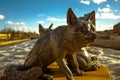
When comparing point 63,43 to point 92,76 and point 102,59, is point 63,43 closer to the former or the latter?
point 92,76

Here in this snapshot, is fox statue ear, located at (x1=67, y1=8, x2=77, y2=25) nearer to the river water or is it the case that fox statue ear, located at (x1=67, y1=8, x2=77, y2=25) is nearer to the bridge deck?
the bridge deck

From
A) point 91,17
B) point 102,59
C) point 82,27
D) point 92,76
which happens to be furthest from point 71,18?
point 102,59

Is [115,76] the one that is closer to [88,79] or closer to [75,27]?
[88,79]

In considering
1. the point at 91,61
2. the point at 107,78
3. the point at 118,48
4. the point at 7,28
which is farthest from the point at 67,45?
the point at 7,28

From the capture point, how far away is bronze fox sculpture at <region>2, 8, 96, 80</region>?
3390 mm

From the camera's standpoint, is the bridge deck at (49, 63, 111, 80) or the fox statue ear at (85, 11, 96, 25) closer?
the fox statue ear at (85, 11, 96, 25)

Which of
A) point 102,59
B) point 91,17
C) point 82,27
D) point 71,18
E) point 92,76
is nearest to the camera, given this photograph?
point 82,27

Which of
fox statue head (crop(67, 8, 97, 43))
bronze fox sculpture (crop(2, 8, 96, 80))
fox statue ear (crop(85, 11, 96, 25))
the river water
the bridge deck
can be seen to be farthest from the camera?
the river water

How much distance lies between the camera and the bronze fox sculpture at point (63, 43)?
339 cm

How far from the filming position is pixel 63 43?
3732 mm

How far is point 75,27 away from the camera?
3420mm

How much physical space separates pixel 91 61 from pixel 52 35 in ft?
5.05

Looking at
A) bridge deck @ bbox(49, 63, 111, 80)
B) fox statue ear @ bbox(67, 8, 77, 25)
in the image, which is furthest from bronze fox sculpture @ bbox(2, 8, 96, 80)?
bridge deck @ bbox(49, 63, 111, 80)

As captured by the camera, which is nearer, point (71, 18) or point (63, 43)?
point (71, 18)
